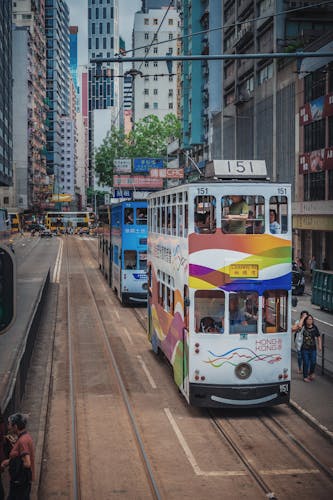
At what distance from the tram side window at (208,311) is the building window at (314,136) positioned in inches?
1306

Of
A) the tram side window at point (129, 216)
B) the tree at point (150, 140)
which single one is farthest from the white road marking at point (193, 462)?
the tree at point (150, 140)

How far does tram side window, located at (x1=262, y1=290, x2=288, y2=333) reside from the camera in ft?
47.9

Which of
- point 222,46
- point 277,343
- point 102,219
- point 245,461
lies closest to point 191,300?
point 277,343

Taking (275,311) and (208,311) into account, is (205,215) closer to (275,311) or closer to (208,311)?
(208,311)

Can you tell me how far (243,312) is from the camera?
1463 centimetres

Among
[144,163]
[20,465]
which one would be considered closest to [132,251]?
[20,465]

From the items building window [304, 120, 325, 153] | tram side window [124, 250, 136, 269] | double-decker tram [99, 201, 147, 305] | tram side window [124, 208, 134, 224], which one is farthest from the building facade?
tram side window [124, 250, 136, 269]

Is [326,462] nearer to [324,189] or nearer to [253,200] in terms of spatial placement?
[253,200]

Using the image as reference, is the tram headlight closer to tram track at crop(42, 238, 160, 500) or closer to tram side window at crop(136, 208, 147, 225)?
tram track at crop(42, 238, 160, 500)

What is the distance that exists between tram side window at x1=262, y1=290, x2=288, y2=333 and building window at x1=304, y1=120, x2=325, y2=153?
→ 3272 centimetres

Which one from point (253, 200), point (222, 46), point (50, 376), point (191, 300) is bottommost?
point (50, 376)

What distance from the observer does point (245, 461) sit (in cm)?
1251

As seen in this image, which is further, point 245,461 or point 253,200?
point 253,200

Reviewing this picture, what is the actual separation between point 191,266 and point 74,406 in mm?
4481
